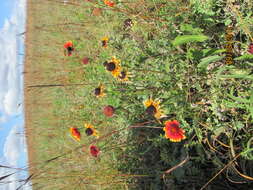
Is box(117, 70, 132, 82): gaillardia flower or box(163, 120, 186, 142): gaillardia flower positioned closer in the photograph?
box(163, 120, 186, 142): gaillardia flower

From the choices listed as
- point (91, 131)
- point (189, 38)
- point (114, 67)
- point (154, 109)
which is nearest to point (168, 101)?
point (154, 109)

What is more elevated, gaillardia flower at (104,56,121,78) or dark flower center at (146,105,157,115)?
gaillardia flower at (104,56,121,78)

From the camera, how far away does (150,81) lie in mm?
1613

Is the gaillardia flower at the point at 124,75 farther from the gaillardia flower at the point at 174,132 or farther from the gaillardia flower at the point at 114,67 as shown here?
the gaillardia flower at the point at 174,132

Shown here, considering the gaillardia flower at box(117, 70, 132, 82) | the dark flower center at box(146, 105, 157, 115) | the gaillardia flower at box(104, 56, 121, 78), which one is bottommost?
the dark flower center at box(146, 105, 157, 115)

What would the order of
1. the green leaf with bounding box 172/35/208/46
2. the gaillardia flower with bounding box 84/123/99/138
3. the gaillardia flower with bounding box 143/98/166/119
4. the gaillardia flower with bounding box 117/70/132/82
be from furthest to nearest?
the gaillardia flower with bounding box 84/123/99/138, the gaillardia flower with bounding box 117/70/132/82, the gaillardia flower with bounding box 143/98/166/119, the green leaf with bounding box 172/35/208/46

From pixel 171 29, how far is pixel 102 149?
1035 mm

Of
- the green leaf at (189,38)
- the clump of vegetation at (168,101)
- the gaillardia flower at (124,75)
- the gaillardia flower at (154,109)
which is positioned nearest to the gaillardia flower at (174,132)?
the clump of vegetation at (168,101)

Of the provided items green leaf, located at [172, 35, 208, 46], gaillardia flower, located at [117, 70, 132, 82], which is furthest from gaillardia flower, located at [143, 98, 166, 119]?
green leaf, located at [172, 35, 208, 46]

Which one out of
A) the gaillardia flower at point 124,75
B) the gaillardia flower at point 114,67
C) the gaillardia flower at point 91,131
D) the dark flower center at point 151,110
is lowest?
the gaillardia flower at point 91,131

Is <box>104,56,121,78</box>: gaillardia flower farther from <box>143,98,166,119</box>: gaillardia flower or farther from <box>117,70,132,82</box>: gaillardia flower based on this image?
<box>143,98,166,119</box>: gaillardia flower

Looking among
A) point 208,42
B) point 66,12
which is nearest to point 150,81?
point 208,42

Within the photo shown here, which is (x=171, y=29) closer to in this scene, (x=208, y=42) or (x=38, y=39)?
(x=208, y=42)

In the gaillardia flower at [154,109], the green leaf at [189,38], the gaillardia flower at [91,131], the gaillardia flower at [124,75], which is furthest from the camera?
the gaillardia flower at [91,131]
